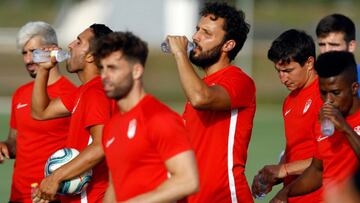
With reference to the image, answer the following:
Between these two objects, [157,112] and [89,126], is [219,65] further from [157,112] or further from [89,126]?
[157,112]

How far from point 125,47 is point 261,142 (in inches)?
440

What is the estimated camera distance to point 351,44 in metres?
9.33

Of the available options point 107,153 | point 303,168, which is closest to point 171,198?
point 107,153

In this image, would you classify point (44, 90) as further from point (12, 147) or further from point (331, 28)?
point (331, 28)

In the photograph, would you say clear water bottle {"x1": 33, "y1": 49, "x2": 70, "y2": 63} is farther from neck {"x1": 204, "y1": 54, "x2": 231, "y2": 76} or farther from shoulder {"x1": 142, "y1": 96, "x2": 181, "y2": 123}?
shoulder {"x1": 142, "y1": 96, "x2": 181, "y2": 123}

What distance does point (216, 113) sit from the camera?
836 centimetres

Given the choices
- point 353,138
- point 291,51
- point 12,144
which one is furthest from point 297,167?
point 12,144

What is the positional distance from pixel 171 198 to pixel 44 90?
3.12 m

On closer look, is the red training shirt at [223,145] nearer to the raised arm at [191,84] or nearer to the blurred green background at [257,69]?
the raised arm at [191,84]

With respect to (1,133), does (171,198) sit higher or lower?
higher

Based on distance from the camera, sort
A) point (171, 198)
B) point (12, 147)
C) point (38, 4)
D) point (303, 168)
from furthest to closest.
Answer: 1. point (38, 4)
2. point (12, 147)
3. point (303, 168)
4. point (171, 198)

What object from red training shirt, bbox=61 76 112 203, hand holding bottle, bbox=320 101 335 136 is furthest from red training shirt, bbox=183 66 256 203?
hand holding bottle, bbox=320 101 335 136

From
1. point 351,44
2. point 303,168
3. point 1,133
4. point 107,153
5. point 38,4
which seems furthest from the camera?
point 38,4

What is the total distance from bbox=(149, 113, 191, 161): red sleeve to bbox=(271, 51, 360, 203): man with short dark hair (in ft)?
4.11
